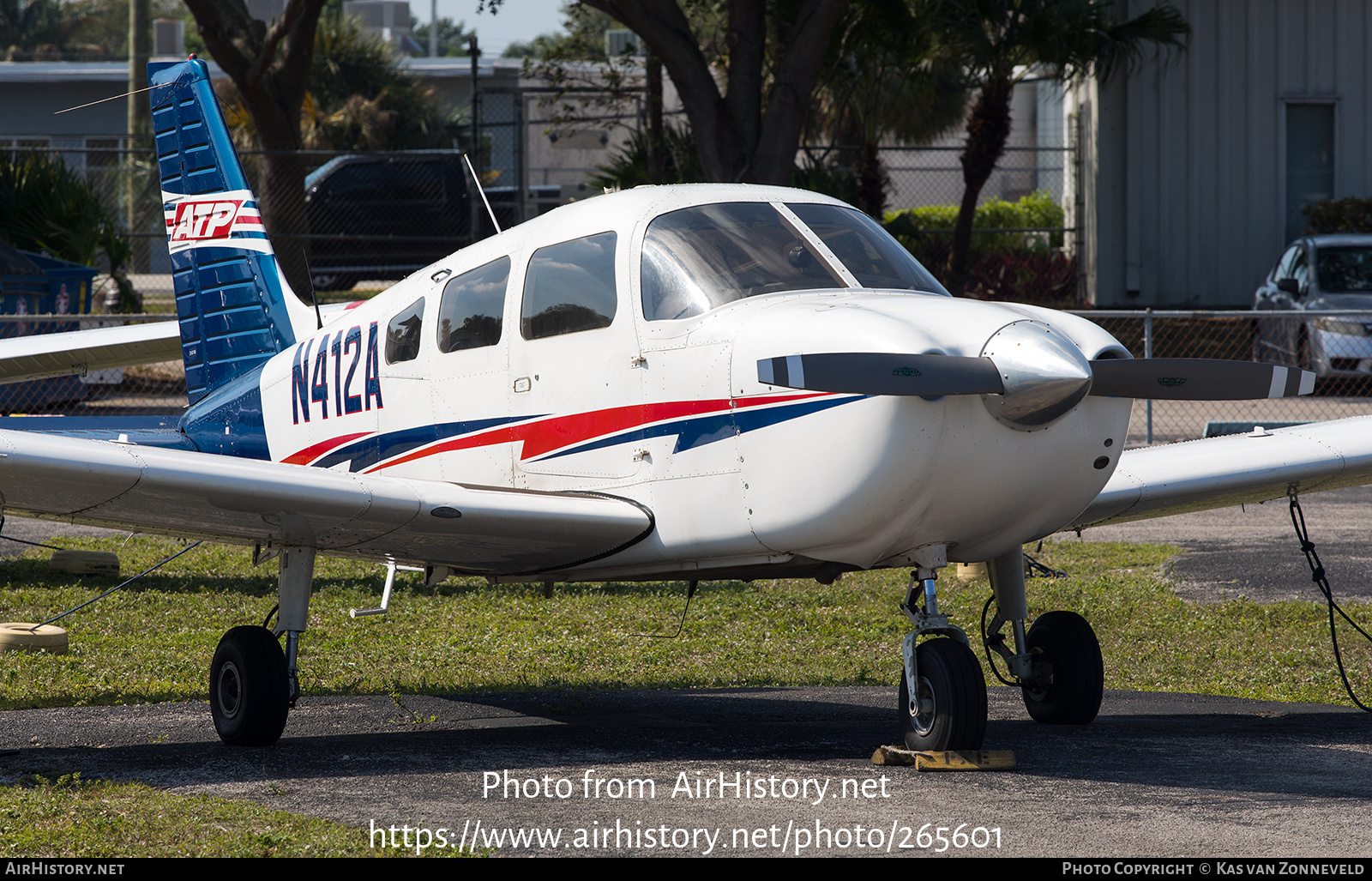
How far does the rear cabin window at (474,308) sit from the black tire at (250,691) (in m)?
1.70

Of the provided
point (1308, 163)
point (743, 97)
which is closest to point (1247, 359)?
point (743, 97)

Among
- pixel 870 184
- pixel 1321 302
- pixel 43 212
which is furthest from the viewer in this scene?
pixel 870 184

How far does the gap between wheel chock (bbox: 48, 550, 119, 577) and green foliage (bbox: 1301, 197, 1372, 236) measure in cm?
1900

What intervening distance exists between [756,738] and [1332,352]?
45.7 feet

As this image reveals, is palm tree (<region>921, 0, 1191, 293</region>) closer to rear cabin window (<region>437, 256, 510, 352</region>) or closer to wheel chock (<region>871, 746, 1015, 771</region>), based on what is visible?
rear cabin window (<region>437, 256, 510, 352</region>)

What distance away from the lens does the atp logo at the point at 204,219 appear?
380 inches

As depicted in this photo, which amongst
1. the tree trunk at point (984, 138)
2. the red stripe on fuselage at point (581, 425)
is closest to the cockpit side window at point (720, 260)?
the red stripe on fuselage at point (581, 425)

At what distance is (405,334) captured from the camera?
7.75 metres

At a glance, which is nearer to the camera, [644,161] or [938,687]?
[938,687]

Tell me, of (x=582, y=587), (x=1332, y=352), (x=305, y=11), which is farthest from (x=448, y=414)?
(x=305, y=11)

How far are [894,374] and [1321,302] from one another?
54.5 feet

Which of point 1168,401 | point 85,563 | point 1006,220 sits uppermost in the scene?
point 1006,220

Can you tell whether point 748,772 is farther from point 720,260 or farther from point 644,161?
point 644,161

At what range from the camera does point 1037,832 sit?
5.03 m
